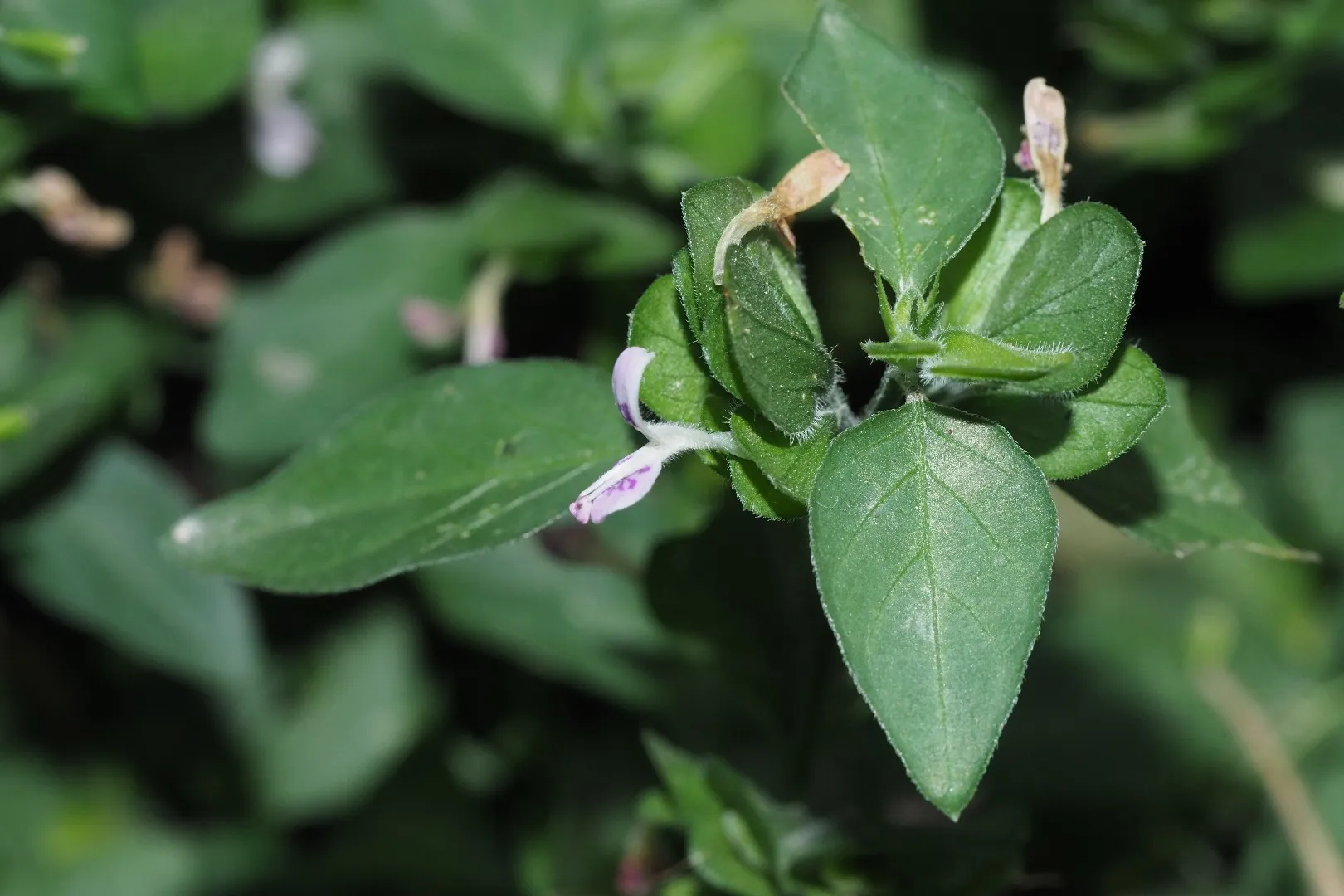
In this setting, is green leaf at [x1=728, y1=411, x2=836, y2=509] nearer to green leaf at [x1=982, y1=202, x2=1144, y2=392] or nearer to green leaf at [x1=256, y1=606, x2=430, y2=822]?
green leaf at [x1=982, y1=202, x2=1144, y2=392]

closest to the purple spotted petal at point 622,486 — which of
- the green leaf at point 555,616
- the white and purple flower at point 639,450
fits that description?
the white and purple flower at point 639,450

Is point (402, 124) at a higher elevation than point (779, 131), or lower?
lower

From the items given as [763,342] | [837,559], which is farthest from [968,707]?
[763,342]

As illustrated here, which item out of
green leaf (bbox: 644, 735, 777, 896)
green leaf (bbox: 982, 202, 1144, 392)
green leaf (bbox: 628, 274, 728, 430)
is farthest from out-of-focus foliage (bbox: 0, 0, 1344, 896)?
green leaf (bbox: 982, 202, 1144, 392)

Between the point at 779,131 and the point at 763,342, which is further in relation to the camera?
the point at 779,131

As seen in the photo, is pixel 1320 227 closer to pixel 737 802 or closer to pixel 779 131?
pixel 779 131

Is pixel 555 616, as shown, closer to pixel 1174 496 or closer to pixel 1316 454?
pixel 1174 496

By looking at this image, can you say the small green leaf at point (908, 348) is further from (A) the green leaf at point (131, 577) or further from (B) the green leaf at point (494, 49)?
(A) the green leaf at point (131, 577)
